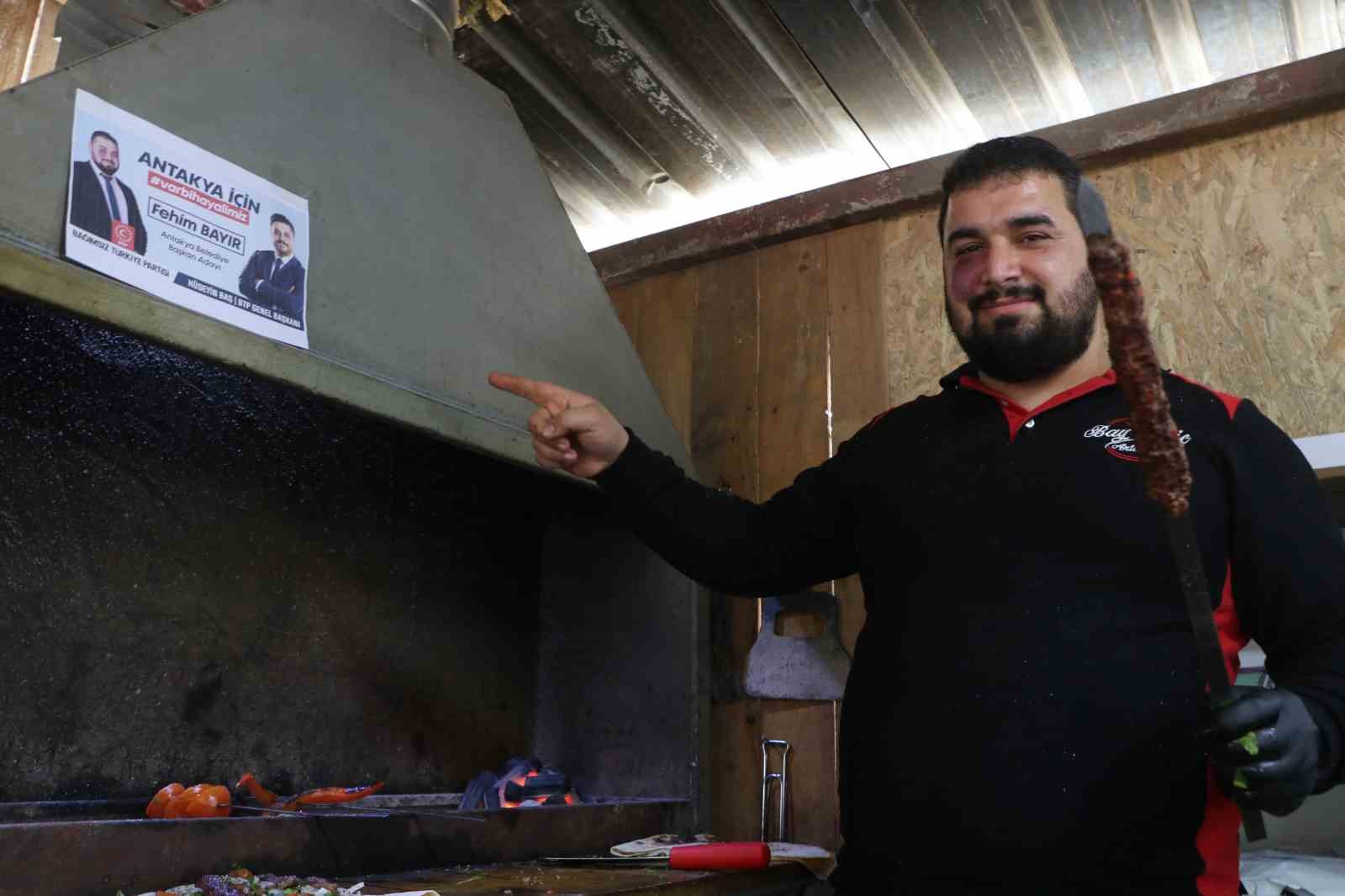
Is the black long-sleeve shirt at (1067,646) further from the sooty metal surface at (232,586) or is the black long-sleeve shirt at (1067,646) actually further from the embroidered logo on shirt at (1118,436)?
the sooty metal surface at (232,586)

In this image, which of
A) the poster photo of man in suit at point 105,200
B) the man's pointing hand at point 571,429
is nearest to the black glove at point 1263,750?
the man's pointing hand at point 571,429

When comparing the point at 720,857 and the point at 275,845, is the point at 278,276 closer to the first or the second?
the point at 275,845

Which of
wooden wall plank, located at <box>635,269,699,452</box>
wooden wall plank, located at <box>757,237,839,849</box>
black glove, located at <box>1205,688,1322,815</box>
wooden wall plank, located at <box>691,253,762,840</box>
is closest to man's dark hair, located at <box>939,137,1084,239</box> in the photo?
black glove, located at <box>1205,688,1322,815</box>

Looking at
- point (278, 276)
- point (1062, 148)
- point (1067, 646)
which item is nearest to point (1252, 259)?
point (1062, 148)

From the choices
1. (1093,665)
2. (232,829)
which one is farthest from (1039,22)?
(232,829)

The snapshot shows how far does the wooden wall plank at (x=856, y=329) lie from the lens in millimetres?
2471

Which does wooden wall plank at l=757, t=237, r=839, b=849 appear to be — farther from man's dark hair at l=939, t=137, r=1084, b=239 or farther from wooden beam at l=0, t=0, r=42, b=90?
wooden beam at l=0, t=0, r=42, b=90

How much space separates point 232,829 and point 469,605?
1.02m

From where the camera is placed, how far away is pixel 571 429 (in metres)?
1.52

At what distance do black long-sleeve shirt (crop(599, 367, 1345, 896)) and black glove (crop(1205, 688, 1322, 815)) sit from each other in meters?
0.08

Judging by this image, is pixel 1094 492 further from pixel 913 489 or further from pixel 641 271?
pixel 641 271

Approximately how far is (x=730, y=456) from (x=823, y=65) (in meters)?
0.95

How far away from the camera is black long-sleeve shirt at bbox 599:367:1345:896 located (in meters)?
1.10

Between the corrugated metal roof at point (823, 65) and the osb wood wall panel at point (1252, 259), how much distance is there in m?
0.21
